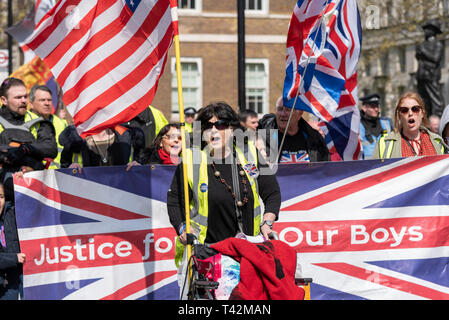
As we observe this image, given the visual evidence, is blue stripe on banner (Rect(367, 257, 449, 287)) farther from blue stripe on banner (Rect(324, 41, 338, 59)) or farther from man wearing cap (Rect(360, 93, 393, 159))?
man wearing cap (Rect(360, 93, 393, 159))

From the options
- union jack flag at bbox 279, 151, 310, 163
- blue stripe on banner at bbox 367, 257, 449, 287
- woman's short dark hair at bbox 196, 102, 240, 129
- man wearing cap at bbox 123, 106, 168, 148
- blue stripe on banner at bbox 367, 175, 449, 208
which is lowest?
blue stripe on banner at bbox 367, 257, 449, 287

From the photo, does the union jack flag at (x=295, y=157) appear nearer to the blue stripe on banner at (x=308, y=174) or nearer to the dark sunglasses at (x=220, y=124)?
the blue stripe on banner at (x=308, y=174)

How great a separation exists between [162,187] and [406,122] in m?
2.40

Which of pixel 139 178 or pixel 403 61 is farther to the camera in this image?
pixel 403 61

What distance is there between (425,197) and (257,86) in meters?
26.6

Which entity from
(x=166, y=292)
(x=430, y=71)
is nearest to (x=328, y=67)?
(x=166, y=292)

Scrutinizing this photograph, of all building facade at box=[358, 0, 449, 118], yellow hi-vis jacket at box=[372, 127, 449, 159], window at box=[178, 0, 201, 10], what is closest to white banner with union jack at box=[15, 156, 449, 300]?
yellow hi-vis jacket at box=[372, 127, 449, 159]

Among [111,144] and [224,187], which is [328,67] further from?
[224,187]

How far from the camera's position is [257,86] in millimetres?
34531

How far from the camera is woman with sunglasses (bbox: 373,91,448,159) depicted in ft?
26.8

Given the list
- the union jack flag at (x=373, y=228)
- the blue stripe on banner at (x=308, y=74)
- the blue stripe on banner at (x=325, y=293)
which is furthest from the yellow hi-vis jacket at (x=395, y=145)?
the blue stripe on banner at (x=325, y=293)

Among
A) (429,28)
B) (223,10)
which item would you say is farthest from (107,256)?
(223,10)

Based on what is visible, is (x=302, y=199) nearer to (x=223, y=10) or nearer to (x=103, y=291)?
(x=103, y=291)

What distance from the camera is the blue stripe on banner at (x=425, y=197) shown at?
8125mm
